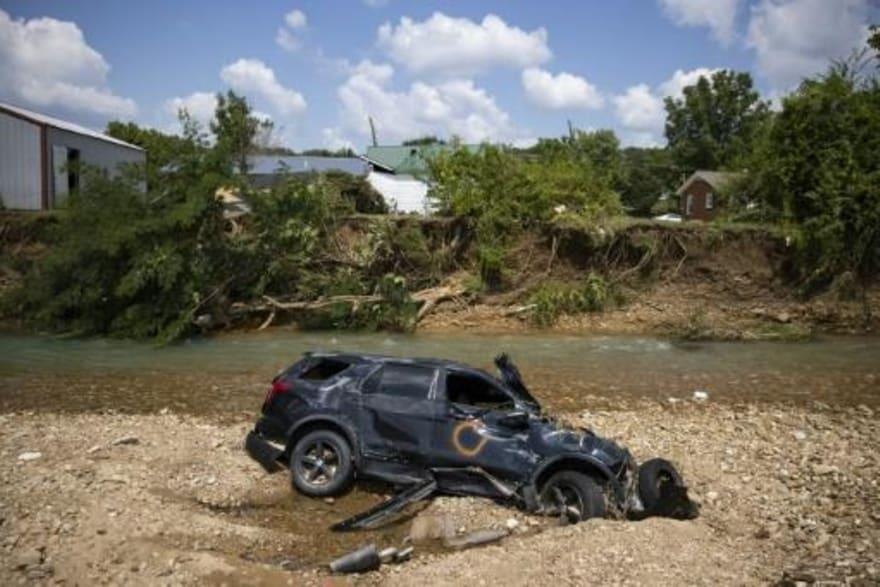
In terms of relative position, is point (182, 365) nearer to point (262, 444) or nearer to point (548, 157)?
point (262, 444)

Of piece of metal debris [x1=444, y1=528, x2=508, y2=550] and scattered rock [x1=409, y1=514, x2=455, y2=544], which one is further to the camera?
scattered rock [x1=409, y1=514, x2=455, y2=544]

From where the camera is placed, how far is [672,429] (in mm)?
11820

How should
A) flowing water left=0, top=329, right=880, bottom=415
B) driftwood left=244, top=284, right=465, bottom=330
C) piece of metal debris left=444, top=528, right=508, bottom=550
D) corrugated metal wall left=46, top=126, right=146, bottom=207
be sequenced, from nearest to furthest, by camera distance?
piece of metal debris left=444, top=528, right=508, bottom=550 → flowing water left=0, top=329, right=880, bottom=415 → driftwood left=244, top=284, right=465, bottom=330 → corrugated metal wall left=46, top=126, right=146, bottom=207

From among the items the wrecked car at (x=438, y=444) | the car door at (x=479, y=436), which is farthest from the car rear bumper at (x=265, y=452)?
the car door at (x=479, y=436)

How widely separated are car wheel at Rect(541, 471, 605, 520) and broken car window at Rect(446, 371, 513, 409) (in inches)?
43.4

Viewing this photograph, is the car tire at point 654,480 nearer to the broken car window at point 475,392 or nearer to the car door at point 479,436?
the car door at point 479,436

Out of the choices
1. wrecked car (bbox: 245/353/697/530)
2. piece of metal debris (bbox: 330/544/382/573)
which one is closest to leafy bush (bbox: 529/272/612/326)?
wrecked car (bbox: 245/353/697/530)

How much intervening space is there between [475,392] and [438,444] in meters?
0.81

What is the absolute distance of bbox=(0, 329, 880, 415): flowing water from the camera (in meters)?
14.4

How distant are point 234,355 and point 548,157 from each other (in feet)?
55.8

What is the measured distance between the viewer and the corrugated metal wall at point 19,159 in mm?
29266

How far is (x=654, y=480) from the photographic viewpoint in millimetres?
8070

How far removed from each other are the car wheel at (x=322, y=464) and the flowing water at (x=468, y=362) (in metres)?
4.68

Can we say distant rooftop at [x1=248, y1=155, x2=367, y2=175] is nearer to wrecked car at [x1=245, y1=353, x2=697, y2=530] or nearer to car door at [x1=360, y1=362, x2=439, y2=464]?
wrecked car at [x1=245, y1=353, x2=697, y2=530]
